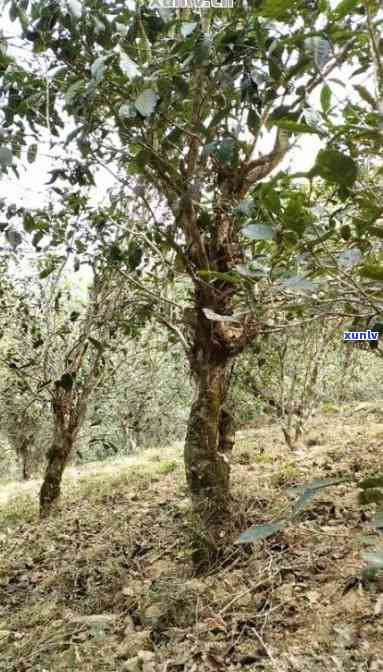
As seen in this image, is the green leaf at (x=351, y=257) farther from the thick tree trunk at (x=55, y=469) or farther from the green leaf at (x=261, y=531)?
the thick tree trunk at (x=55, y=469)

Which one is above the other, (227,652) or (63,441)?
(63,441)

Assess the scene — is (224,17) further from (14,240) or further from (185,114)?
(14,240)

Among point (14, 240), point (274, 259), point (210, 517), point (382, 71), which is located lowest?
point (210, 517)

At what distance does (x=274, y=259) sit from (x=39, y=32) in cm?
142

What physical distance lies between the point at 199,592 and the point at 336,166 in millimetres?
2136


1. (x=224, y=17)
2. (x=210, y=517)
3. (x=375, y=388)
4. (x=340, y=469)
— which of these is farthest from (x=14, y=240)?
(x=375, y=388)

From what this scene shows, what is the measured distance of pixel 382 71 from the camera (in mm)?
908

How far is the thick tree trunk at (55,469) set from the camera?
16.1 feet

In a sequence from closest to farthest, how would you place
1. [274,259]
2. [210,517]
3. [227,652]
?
1. [274,259]
2. [227,652]
3. [210,517]

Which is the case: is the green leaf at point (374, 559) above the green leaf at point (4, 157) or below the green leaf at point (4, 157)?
below

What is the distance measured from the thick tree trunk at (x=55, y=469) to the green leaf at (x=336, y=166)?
4.52 meters

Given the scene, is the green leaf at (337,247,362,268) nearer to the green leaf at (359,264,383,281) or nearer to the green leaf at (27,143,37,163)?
the green leaf at (359,264,383,281)
